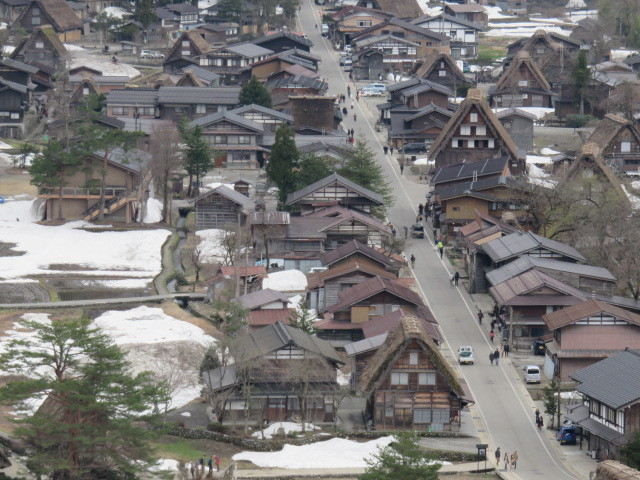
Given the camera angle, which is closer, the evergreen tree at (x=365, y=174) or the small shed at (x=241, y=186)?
the evergreen tree at (x=365, y=174)

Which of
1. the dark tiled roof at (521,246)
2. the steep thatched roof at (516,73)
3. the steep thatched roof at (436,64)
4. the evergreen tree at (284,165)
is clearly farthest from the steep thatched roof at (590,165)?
the steep thatched roof at (436,64)

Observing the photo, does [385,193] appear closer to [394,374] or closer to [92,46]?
[394,374]

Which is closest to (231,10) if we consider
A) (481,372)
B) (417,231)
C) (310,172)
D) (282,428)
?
(310,172)

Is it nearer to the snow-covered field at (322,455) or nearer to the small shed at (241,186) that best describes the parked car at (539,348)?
the snow-covered field at (322,455)

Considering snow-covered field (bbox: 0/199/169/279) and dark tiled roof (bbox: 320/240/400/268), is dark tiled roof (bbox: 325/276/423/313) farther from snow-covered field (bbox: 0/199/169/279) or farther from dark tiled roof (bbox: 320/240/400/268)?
snow-covered field (bbox: 0/199/169/279)

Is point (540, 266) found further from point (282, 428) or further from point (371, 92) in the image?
point (371, 92)
